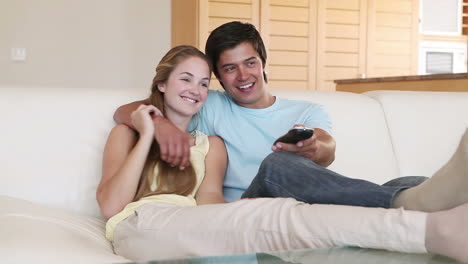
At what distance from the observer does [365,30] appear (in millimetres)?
5055

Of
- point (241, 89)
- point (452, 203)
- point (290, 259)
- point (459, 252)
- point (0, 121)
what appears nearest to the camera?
point (290, 259)

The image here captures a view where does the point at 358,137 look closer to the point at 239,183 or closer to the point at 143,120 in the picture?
the point at 239,183

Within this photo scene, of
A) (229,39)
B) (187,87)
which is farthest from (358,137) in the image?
(187,87)

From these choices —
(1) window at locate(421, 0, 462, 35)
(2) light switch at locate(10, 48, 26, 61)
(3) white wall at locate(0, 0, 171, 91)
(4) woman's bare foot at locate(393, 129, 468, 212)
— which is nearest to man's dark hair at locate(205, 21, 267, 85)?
(4) woman's bare foot at locate(393, 129, 468, 212)

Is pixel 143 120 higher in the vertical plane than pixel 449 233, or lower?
higher

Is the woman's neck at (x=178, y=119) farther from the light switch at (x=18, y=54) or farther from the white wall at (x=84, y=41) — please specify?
the light switch at (x=18, y=54)

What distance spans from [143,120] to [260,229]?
0.58 metres

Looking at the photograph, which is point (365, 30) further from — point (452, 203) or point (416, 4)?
point (452, 203)

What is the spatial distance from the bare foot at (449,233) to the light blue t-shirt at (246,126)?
0.86m

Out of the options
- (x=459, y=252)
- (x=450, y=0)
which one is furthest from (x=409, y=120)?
(x=450, y=0)

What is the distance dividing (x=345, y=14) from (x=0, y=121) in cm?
366

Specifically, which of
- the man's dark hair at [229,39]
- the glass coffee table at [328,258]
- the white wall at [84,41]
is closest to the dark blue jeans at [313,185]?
the glass coffee table at [328,258]

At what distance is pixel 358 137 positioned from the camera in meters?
2.14

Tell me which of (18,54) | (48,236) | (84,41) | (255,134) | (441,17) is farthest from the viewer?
(441,17)
